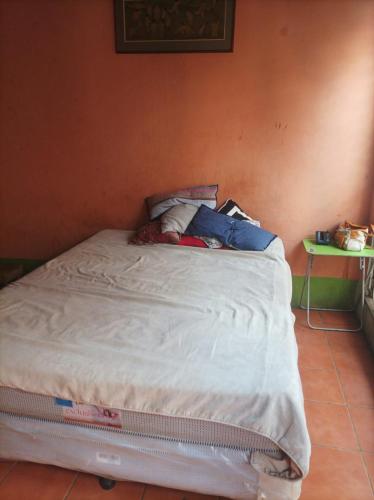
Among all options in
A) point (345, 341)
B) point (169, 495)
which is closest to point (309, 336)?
point (345, 341)

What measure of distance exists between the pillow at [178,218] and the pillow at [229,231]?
0.05 metres

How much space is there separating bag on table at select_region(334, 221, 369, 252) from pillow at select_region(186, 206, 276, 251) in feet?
1.61

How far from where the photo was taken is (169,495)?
4.67 ft

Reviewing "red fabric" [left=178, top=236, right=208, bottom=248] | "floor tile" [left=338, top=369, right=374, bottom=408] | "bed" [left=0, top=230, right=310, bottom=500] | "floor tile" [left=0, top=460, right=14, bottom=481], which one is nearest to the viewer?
"bed" [left=0, top=230, right=310, bottom=500]

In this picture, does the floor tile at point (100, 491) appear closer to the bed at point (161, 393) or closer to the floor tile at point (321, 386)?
the bed at point (161, 393)

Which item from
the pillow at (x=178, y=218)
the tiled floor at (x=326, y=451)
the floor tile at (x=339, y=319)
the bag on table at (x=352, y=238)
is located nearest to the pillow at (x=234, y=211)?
the pillow at (x=178, y=218)

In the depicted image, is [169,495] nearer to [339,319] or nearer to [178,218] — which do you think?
[178,218]

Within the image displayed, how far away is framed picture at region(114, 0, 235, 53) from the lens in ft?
8.40

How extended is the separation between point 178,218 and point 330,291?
1.45 m

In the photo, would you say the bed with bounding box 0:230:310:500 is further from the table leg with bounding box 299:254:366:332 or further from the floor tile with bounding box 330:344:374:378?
the table leg with bounding box 299:254:366:332

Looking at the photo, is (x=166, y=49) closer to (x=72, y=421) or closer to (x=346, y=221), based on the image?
(x=346, y=221)

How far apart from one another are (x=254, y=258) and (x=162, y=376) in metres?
1.31

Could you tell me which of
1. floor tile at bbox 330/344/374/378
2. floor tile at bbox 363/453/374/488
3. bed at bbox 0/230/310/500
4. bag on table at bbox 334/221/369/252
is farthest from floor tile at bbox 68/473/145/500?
bag on table at bbox 334/221/369/252

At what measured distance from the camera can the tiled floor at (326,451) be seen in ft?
4.72
